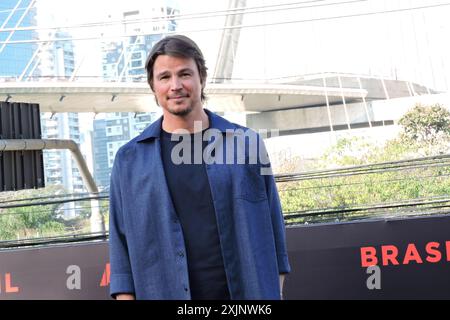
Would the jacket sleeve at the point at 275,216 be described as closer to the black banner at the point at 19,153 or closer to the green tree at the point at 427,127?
the black banner at the point at 19,153

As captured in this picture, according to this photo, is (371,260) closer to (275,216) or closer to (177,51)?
(275,216)

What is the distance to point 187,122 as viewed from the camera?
276 cm

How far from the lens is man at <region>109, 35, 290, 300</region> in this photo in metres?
2.67

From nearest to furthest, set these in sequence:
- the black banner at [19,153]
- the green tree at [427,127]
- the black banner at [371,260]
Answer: the black banner at [371,260]
the black banner at [19,153]
the green tree at [427,127]

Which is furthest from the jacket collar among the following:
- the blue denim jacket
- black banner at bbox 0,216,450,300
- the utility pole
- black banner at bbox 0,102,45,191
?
the utility pole

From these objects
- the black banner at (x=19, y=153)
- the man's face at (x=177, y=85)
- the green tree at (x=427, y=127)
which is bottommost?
the man's face at (x=177, y=85)

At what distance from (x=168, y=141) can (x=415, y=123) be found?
105 ft

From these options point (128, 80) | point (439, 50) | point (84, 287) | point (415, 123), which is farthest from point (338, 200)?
point (439, 50)

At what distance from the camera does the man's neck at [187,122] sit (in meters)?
2.75

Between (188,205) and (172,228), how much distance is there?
0.10 m

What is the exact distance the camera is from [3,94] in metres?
28.5

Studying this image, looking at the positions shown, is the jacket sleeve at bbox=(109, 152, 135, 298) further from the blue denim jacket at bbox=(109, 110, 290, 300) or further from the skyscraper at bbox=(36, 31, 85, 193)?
the skyscraper at bbox=(36, 31, 85, 193)

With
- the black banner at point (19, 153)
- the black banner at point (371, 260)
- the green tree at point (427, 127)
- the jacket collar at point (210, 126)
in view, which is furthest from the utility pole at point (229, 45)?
the jacket collar at point (210, 126)
